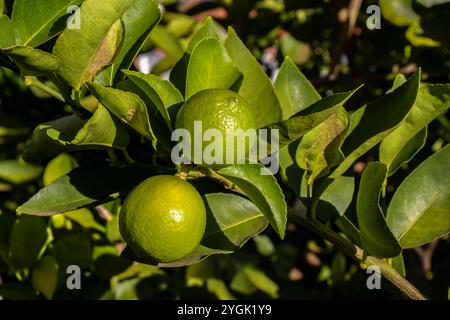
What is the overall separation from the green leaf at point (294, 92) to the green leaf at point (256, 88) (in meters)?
0.10

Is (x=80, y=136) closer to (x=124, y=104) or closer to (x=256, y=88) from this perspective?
(x=124, y=104)

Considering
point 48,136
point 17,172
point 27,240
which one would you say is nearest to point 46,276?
point 27,240

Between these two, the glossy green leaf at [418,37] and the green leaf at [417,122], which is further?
the glossy green leaf at [418,37]

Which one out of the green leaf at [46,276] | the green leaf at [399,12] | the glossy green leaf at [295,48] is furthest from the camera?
the glossy green leaf at [295,48]

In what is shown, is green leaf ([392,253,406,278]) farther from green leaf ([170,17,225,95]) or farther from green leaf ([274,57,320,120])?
green leaf ([170,17,225,95])

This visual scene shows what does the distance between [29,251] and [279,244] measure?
0.89 meters

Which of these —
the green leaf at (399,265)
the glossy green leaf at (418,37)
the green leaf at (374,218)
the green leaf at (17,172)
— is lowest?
the green leaf at (399,265)

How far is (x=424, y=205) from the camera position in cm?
99

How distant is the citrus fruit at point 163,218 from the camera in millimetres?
764

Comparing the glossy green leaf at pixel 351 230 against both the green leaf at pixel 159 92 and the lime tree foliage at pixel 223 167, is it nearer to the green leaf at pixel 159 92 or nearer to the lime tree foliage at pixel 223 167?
the lime tree foliage at pixel 223 167

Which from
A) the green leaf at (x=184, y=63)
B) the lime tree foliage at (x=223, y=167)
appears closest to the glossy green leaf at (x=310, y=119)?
the lime tree foliage at (x=223, y=167)

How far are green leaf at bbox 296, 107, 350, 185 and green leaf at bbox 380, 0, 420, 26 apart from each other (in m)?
0.59

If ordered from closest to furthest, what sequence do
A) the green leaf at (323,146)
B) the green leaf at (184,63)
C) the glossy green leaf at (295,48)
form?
the green leaf at (323,146)
the green leaf at (184,63)
the glossy green leaf at (295,48)
